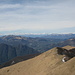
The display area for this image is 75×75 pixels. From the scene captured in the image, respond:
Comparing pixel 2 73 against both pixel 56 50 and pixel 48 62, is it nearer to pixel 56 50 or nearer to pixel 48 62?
pixel 48 62

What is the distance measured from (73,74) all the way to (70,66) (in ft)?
20.5

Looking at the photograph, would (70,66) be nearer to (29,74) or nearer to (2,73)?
(29,74)

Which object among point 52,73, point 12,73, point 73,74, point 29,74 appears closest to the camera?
point 73,74

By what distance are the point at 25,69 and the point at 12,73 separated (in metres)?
8.03

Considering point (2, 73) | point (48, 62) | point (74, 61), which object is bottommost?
point (2, 73)

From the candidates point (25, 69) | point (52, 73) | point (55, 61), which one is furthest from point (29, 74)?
point (52, 73)

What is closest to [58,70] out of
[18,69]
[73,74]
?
[73,74]

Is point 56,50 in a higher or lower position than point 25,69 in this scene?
higher

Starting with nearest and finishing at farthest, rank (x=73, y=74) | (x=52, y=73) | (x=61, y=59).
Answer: (x=73, y=74), (x=52, y=73), (x=61, y=59)

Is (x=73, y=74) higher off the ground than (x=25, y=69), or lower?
higher

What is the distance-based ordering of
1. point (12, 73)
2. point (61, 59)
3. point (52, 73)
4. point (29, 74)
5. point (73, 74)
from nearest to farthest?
point (73, 74)
point (52, 73)
point (61, 59)
point (29, 74)
point (12, 73)

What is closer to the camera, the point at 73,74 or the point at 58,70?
the point at 73,74

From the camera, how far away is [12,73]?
84.1 meters

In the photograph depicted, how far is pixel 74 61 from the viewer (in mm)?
58750
